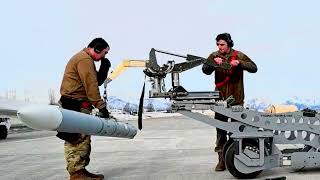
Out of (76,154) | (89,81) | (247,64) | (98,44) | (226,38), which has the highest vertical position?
(226,38)

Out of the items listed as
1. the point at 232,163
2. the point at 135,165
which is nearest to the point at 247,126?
the point at 232,163

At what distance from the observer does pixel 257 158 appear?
7020 millimetres

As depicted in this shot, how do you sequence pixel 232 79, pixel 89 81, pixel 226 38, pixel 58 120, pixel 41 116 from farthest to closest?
pixel 232 79 < pixel 226 38 < pixel 89 81 < pixel 58 120 < pixel 41 116

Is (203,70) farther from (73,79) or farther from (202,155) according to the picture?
(202,155)

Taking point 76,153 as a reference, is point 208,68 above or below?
above

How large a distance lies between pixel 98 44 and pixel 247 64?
2250mm

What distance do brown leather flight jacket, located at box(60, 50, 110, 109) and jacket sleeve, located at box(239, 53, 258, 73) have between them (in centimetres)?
220

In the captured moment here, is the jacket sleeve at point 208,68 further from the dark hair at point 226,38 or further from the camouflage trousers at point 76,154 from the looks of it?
the camouflage trousers at point 76,154

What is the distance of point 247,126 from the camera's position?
7168 millimetres

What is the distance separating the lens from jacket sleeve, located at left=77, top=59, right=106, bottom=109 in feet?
21.8

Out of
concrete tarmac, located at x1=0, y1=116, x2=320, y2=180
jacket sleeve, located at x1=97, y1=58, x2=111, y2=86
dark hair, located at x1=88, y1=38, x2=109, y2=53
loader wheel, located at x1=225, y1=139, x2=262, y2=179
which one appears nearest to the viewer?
dark hair, located at x1=88, y1=38, x2=109, y2=53

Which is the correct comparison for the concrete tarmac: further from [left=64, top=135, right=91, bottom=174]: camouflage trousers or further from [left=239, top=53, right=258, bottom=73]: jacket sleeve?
[left=239, top=53, right=258, bottom=73]: jacket sleeve

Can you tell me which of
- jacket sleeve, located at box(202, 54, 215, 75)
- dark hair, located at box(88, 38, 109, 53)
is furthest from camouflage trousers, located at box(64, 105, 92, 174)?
jacket sleeve, located at box(202, 54, 215, 75)

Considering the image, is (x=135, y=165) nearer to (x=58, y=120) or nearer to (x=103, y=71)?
(x=103, y=71)
